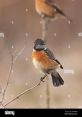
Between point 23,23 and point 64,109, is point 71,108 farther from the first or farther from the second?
point 23,23

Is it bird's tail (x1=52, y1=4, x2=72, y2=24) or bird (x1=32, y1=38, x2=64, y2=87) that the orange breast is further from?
bird's tail (x1=52, y1=4, x2=72, y2=24)

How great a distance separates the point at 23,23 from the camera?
4398mm

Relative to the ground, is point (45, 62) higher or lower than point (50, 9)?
lower

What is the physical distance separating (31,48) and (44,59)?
0.07m

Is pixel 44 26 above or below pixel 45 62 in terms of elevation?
above

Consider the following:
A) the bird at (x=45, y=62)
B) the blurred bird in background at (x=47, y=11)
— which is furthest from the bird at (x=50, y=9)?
the bird at (x=45, y=62)

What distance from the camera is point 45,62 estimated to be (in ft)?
14.3

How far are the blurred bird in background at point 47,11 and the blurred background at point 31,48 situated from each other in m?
0.01

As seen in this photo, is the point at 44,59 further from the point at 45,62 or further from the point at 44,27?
the point at 44,27

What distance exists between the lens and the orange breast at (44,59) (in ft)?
14.3

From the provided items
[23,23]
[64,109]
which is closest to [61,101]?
[64,109]

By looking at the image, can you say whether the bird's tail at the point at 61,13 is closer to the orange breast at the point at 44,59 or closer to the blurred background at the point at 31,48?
the blurred background at the point at 31,48

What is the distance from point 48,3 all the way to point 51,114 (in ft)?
1.34

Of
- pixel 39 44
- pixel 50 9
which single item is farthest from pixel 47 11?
A: pixel 39 44
